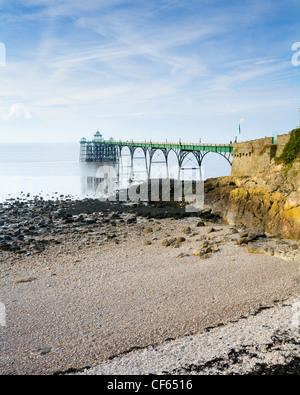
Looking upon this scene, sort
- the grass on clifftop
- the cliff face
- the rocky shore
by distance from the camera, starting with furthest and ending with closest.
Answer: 1. the grass on clifftop
2. the cliff face
3. the rocky shore

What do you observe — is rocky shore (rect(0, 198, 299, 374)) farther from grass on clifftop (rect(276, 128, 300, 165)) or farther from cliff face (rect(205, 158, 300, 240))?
grass on clifftop (rect(276, 128, 300, 165))

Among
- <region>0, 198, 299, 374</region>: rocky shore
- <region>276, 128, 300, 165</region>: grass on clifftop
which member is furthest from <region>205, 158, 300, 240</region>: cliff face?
→ <region>0, 198, 299, 374</region>: rocky shore

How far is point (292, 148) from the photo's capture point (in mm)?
22828

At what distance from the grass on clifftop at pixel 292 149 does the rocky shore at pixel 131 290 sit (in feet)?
20.8

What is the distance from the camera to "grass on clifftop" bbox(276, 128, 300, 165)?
22375 millimetres

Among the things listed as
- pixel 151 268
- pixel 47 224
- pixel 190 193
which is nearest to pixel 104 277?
pixel 151 268

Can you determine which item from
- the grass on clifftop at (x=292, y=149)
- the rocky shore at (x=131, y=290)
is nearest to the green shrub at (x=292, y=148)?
the grass on clifftop at (x=292, y=149)

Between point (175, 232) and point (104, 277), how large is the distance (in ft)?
29.9

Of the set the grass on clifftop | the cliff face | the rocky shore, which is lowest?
the rocky shore

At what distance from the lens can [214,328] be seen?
33.5 ft

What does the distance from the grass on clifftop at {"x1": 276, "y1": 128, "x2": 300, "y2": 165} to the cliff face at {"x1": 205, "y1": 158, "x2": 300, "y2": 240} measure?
60 cm
